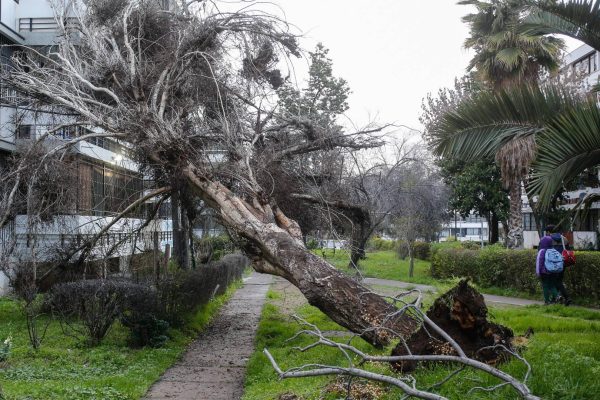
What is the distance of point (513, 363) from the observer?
522 cm

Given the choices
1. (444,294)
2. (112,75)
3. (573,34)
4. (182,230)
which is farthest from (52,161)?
(573,34)

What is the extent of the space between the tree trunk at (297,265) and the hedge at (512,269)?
7.12 meters

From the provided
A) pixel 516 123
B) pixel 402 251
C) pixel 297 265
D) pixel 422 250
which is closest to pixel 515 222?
pixel 422 250

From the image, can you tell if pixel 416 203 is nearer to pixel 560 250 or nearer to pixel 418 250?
pixel 418 250

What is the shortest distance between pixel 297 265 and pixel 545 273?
6.81m

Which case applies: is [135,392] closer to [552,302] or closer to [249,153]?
[249,153]

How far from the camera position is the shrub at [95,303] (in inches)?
397

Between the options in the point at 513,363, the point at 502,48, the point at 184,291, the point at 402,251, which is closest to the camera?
the point at 513,363

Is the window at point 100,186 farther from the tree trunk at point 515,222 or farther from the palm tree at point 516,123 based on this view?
the tree trunk at point 515,222

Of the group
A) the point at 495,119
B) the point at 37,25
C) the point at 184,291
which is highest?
the point at 37,25

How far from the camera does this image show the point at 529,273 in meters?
16.9

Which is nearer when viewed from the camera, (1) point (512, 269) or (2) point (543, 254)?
(2) point (543, 254)

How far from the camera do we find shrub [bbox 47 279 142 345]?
10.1 metres

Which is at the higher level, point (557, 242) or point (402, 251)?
point (557, 242)
